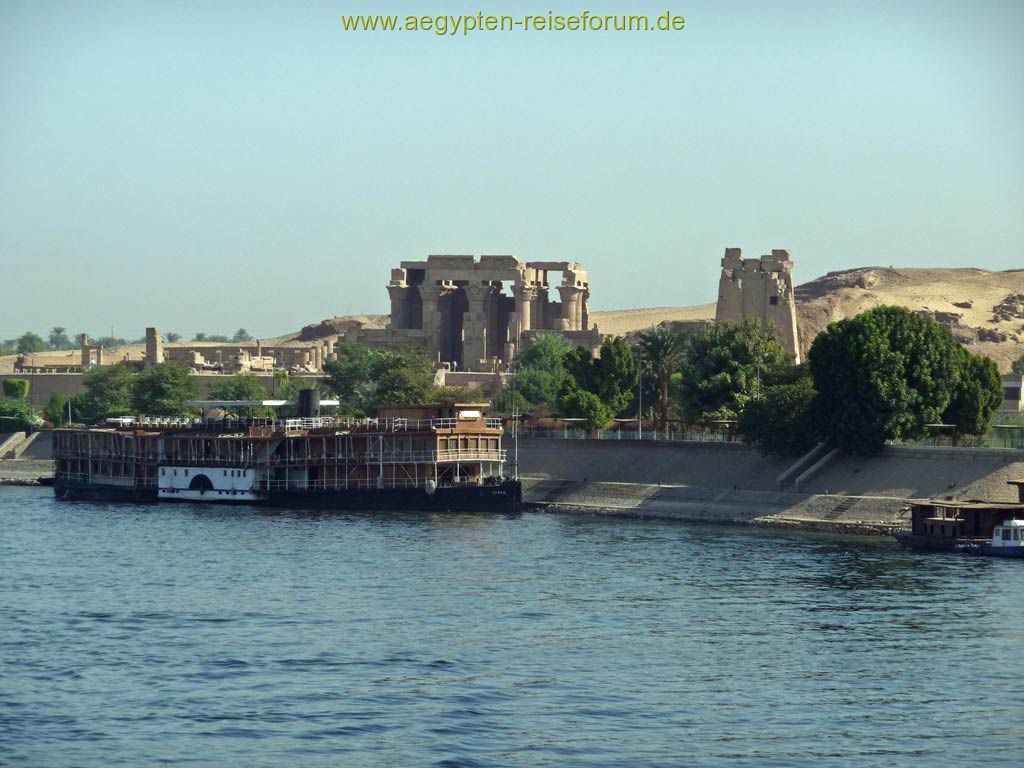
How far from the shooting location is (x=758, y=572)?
60.4 metres

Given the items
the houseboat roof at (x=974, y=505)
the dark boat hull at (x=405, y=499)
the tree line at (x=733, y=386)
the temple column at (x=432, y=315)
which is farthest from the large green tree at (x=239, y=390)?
the houseboat roof at (x=974, y=505)

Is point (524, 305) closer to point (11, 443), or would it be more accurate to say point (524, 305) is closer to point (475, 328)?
point (475, 328)

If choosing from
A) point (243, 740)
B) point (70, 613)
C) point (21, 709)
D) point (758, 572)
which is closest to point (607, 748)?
point (243, 740)

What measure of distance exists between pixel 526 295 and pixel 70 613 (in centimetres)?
10017

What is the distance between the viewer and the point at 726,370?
9456 centimetres

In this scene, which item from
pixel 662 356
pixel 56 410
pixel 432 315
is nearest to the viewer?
pixel 662 356

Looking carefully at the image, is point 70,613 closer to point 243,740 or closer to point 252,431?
point 243,740

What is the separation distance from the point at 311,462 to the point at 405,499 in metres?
6.64

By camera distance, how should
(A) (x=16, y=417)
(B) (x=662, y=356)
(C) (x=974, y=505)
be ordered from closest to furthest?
(C) (x=974, y=505) < (B) (x=662, y=356) < (A) (x=16, y=417)

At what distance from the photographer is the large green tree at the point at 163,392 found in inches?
4911

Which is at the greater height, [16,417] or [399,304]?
[399,304]

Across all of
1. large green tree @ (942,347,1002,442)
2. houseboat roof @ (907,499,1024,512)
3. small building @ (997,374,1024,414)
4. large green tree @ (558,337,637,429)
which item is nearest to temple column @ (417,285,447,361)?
large green tree @ (558,337,637,429)

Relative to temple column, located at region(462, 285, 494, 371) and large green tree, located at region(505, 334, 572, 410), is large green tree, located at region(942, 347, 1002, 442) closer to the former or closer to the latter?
large green tree, located at region(505, 334, 572, 410)

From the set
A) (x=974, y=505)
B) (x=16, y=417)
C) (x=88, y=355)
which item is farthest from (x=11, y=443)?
(x=974, y=505)
